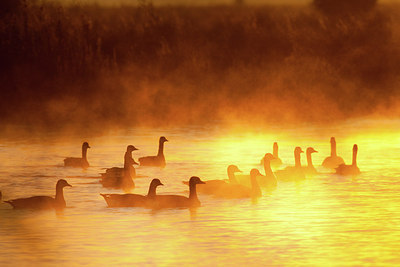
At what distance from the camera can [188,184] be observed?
16812mm

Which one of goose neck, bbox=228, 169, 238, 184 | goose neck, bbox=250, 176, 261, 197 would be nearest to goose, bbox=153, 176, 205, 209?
goose neck, bbox=250, 176, 261, 197

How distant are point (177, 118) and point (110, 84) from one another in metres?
2.76

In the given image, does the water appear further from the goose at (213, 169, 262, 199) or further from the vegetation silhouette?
the vegetation silhouette

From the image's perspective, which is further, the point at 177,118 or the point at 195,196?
the point at 177,118

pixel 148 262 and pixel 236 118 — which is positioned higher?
pixel 236 118

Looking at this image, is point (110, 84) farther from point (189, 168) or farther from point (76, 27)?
point (189, 168)

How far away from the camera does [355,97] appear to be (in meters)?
30.7

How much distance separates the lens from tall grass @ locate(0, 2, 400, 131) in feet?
94.2

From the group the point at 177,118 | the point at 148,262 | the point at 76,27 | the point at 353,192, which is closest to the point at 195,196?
the point at 353,192

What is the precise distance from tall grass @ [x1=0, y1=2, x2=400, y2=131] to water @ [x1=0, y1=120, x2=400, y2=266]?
732 centimetres

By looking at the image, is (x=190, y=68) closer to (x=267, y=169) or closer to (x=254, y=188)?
(x=267, y=169)

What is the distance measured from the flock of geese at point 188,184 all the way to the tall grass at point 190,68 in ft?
28.2

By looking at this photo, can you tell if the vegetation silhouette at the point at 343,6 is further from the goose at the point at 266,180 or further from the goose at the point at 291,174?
the goose at the point at 266,180

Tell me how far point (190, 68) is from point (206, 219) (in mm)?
17310
